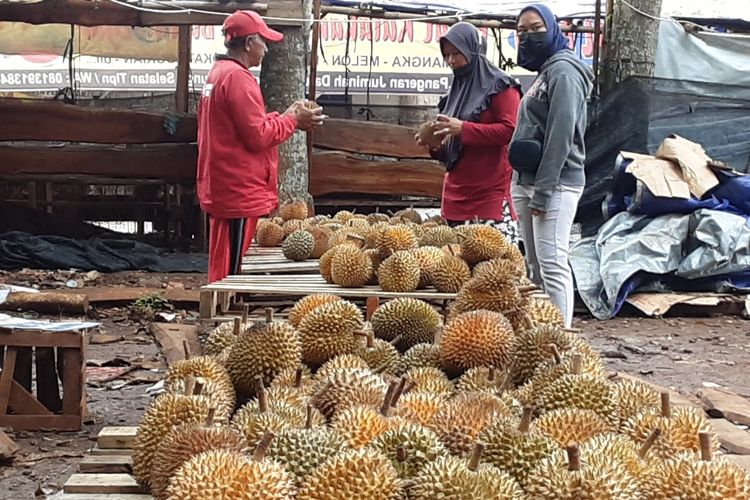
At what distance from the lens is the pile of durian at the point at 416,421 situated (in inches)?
53.6

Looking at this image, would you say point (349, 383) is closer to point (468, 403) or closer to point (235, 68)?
point (468, 403)

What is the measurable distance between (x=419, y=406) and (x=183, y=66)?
25.0ft

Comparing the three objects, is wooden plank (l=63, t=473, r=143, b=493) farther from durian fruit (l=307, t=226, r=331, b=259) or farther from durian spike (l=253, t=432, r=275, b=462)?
durian fruit (l=307, t=226, r=331, b=259)

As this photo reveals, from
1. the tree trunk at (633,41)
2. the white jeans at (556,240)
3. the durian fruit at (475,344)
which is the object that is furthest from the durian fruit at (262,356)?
the tree trunk at (633,41)

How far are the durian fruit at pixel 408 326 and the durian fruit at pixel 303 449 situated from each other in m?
1.06

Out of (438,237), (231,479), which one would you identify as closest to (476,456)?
(231,479)

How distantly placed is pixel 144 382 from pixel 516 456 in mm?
3548

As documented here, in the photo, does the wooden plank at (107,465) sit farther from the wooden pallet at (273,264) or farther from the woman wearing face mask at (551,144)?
the woman wearing face mask at (551,144)

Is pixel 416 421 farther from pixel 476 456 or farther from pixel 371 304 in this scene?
pixel 371 304

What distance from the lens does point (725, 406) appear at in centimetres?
387

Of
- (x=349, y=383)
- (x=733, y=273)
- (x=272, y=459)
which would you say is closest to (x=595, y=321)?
(x=733, y=273)

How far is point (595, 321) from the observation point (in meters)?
6.52

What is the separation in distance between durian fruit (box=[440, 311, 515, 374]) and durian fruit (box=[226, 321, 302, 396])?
0.41 meters

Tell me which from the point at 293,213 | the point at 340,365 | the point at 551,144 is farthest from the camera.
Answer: the point at 293,213
